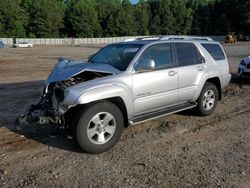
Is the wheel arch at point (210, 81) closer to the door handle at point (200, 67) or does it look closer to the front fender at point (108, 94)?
the door handle at point (200, 67)

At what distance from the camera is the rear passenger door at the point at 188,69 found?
6.22 m

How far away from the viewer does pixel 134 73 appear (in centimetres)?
539

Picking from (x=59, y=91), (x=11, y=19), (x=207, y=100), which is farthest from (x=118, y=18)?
(x=59, y=91)

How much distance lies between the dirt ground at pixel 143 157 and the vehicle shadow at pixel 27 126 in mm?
17

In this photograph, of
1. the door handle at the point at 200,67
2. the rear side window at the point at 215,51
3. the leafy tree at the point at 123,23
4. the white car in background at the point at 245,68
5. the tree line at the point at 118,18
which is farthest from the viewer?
the leafy tree at the point at 123,23

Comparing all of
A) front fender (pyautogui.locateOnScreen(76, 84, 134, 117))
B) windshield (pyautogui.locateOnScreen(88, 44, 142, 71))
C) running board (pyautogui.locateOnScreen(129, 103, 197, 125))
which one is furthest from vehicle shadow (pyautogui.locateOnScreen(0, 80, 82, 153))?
windshield (pyautogui.locateOnScreen(88, 44, 142, 71))

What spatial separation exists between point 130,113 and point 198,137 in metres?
1.32

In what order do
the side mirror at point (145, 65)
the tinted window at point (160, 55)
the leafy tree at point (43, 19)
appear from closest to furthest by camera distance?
the side mirror at point (145, 65), the tinted window at point (160, 55), the leafy tree at point (43, 19)

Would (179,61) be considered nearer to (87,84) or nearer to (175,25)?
(87,84)

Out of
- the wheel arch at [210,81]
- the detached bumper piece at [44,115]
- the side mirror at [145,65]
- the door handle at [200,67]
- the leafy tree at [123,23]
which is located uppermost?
the leafy tree at [123,23]

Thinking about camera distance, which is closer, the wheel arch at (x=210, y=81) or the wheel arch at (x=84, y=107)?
the wheel arch at (x=84, y=107)

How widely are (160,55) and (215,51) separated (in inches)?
77.4

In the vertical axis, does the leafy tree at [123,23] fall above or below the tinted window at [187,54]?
above

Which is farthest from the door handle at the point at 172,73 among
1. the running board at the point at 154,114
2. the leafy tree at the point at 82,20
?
the leafy tree at the point at 82,20
